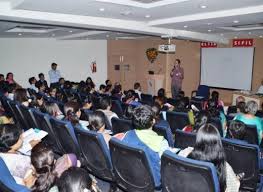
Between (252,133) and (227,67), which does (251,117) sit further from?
(227,67)

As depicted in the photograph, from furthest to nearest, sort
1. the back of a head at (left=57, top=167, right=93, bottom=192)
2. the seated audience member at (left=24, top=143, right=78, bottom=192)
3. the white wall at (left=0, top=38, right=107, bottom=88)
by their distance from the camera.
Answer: the white wall at (left=0, top=38, right=107, bottom=88), the seated audience member at (left=24, top=143, right=78, bottom=192), the back of a head at (left=57, top=167, right=93, bottom=192)

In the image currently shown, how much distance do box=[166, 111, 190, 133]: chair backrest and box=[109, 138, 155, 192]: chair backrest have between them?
2.10 m

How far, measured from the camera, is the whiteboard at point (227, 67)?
35.8 ft

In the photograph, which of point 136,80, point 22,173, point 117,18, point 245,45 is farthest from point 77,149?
point 136,80

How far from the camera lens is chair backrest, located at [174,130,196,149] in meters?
3.06

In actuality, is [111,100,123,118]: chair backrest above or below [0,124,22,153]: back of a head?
below

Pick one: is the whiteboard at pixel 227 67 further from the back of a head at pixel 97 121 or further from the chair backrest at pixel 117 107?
the back of a head at pixel 97 121

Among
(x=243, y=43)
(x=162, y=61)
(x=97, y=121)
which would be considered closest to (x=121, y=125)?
(x=97, y=121)

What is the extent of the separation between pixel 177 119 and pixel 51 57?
30.1 feet

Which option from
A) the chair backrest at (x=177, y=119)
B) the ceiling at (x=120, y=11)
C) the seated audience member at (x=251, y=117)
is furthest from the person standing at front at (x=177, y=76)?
the seated audience member at (x=251, y=117)

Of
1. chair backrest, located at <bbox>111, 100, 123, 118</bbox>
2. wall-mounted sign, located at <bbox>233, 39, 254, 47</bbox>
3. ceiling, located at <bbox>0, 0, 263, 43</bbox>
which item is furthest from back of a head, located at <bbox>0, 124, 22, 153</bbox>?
wall-mounted sign, located at <bbox>233, 39, 254, 47</bbox>

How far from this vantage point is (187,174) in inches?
80.3

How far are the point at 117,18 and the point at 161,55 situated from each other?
20.7ft

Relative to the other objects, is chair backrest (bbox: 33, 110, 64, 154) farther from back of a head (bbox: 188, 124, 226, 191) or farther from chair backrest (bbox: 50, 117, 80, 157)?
back of a head (bbox: 188, 124, 226, 191)
